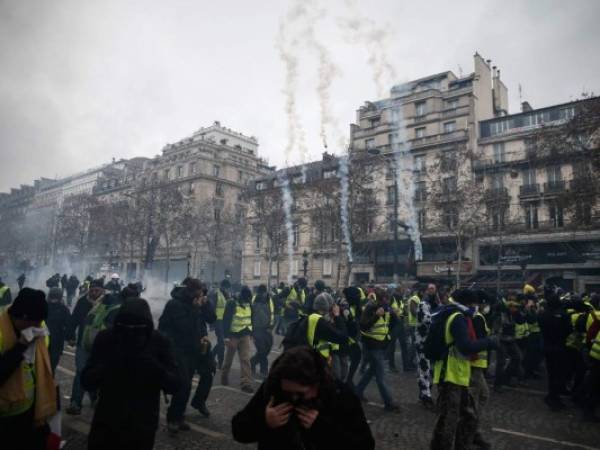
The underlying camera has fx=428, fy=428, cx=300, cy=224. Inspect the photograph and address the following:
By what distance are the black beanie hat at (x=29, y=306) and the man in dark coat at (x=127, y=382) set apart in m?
0.52

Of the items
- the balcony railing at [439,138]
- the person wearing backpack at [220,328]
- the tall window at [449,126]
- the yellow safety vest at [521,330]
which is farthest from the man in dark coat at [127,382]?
the tall window at [449,126]

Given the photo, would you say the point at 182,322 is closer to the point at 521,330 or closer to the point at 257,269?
the point at 521,330

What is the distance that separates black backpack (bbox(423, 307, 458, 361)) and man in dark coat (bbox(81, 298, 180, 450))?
116 inches

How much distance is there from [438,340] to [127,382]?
3314 mm

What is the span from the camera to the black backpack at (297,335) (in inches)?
217

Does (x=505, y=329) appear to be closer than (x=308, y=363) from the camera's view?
No

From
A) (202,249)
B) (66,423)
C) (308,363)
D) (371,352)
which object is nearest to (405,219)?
(202,249)

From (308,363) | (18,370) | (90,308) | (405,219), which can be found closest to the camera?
(308,363)

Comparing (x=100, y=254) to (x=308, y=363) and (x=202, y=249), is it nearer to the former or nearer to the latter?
(x=202, y=249)

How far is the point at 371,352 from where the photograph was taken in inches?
280

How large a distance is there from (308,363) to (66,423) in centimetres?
542

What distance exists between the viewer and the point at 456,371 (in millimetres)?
4660

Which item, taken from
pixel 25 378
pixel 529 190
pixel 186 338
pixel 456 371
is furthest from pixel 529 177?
pixel 25 378

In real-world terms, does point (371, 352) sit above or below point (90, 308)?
below
